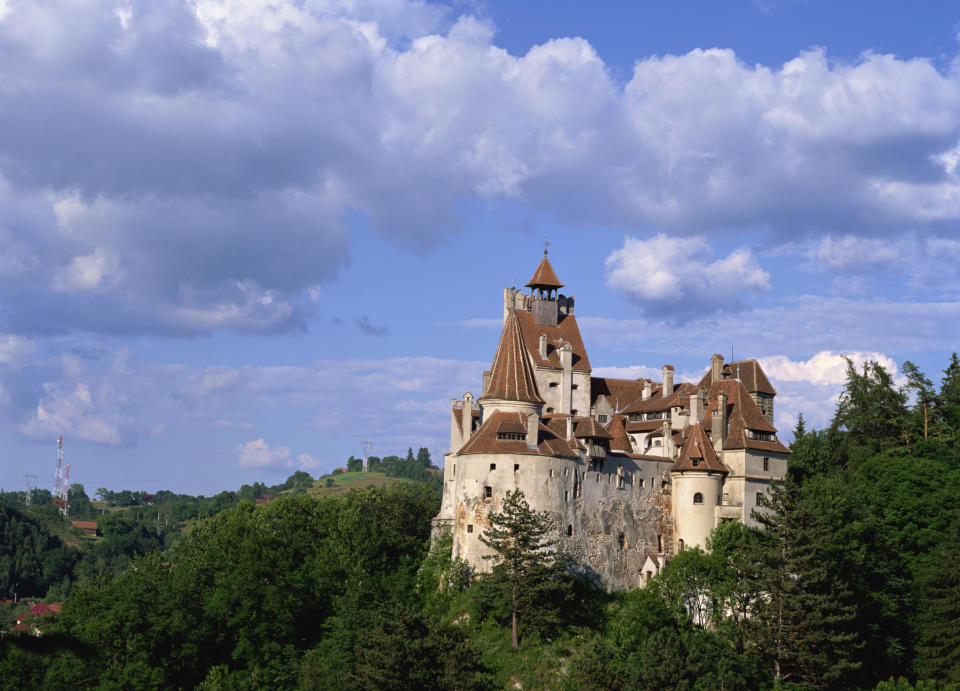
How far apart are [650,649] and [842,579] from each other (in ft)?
53.9

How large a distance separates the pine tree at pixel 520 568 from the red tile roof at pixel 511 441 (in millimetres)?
4705

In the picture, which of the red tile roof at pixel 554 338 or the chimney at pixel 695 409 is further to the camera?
the red tile roof at pixel 554 338

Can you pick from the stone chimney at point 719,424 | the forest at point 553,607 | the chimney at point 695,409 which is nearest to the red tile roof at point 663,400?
the chimney at point 695,409

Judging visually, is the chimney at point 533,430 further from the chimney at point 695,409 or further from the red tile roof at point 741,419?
the red tile roof at point 741,419

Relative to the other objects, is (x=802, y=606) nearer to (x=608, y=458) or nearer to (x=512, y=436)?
(x=608, y=458)

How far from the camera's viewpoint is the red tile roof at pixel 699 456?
7775 cm

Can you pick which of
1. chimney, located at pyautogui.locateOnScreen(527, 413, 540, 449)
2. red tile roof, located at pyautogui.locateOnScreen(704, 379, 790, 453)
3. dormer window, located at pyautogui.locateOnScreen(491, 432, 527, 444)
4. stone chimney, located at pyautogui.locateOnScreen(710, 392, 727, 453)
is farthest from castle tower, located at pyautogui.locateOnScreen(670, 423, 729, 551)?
dormer window, located at pyautogui.locateOnScreen(491, 432, 527, 444)

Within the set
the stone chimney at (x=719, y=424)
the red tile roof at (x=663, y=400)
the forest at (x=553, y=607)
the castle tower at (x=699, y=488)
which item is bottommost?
the forest at (x=553, y=607)

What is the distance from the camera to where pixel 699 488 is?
78.1 metres

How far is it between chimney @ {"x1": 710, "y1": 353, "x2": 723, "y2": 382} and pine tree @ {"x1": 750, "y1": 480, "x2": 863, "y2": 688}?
2031 cm

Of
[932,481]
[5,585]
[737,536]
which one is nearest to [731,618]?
[737,536]

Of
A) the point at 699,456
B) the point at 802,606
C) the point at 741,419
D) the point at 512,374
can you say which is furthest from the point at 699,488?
the point at 512,374

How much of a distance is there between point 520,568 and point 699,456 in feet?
57.8

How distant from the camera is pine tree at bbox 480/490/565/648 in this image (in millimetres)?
68375
